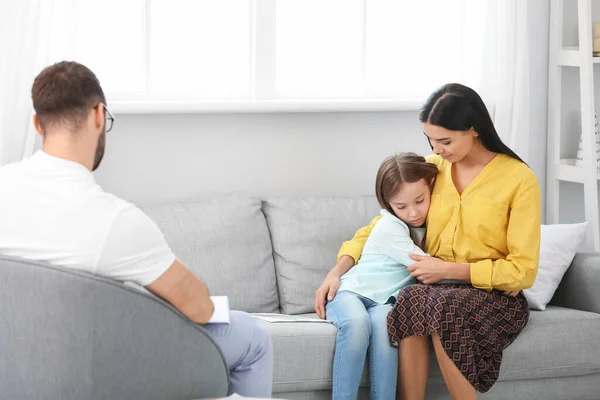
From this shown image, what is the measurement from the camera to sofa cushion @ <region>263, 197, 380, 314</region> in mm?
3428

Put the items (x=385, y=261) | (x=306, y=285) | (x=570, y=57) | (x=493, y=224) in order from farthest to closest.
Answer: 1. (x=570, y=57)
2. (x=306, y=285)
3. (x=385, y=261)
4. (x=493, y=224)

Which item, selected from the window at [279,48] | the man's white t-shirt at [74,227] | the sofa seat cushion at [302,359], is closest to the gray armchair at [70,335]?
the man's white t-shirt at [74,227]

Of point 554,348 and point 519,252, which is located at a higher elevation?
point 519,252

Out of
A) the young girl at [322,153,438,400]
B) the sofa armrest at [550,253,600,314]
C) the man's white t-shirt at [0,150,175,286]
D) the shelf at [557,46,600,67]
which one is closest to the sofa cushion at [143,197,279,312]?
the young girl at [322,153,438,400]

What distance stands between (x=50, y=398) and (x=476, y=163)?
1.70 m

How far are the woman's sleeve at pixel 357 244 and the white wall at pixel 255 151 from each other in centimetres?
58

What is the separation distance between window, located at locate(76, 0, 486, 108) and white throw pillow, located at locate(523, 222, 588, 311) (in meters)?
0.82

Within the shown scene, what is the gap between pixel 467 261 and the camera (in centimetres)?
310

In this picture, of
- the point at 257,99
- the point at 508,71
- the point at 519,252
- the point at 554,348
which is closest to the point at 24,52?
the point at 257,99

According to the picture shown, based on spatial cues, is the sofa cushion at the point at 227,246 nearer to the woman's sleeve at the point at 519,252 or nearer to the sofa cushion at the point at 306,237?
the sofa cushion at the point at 306,237

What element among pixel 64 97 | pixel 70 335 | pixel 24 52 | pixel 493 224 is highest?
pixel 24 52

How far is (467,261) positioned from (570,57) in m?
1.34

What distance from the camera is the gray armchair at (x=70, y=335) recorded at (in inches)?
76.2

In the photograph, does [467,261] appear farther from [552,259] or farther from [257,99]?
[257,99]
